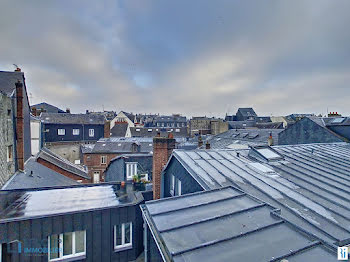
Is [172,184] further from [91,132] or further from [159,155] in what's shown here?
[91,132]

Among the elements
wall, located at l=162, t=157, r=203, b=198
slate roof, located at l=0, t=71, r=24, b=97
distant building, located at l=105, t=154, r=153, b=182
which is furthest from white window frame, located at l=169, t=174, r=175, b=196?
slate roof, located at l=0, t=71, r=24, b=97

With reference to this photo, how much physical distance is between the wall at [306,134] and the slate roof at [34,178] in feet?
71.4

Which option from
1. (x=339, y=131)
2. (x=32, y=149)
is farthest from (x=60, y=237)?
(x=339, y=131)

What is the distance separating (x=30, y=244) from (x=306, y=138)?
71.0ft

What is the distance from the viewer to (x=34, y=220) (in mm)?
7398

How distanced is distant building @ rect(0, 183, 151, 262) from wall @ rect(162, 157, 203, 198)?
1.98 metres

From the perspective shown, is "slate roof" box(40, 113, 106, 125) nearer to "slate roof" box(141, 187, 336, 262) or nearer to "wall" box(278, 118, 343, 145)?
"wall" box(278, 118, 343, 145)

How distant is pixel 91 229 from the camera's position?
328 inches

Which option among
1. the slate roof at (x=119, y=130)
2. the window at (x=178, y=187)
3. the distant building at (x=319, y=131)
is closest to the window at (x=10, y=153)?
the window at (x=178, y=187)

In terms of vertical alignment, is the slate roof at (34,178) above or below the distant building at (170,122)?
below

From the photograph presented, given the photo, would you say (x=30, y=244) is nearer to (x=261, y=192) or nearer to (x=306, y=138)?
(x=261, y=192)

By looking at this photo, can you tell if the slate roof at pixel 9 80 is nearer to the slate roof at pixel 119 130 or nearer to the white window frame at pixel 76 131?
the white window frame at pixel 76 131

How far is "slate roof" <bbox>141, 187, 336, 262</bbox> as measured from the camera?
3439 mm

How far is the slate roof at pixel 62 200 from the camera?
787 cm
